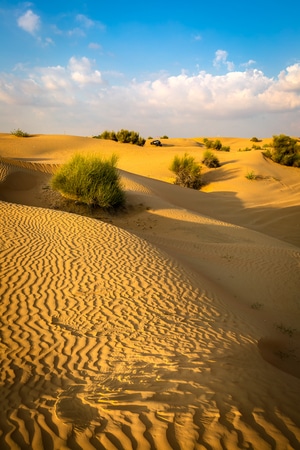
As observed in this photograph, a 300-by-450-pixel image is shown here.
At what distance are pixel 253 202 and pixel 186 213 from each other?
7.02 m

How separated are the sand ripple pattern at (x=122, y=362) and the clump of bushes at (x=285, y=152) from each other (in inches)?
1062

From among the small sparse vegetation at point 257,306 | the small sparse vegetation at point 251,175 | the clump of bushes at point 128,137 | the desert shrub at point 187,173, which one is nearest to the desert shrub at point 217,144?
the clump of bushes at point 128,137

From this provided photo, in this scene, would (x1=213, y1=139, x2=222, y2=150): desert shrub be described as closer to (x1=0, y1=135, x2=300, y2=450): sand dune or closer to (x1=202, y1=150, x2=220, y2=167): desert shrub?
(x1=202, y1=150, x2=220, y2=167): desert shrub

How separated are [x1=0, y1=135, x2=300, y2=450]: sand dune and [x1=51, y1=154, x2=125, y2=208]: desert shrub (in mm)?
3639

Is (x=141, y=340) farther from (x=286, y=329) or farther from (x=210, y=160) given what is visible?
(x=210, y=160)

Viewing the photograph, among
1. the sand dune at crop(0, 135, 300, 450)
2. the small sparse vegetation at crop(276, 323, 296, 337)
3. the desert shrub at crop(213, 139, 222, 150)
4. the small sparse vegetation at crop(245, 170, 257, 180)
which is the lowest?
the small sparse vegetation at crop(276, 323, 296, 337)

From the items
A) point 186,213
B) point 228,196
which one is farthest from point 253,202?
point 186,213

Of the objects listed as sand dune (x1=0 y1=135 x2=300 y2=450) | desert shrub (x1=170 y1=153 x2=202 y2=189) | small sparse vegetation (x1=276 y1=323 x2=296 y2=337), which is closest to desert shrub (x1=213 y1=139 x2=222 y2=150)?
desert shrub (x1=170 y1=153 x2=202 y2=189)

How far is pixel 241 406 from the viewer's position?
2.43 m

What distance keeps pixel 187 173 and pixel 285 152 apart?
13.2 metres

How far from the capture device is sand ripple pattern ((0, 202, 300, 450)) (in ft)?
7.16

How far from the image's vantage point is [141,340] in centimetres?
368

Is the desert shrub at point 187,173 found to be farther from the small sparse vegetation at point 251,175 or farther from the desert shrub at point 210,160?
the small sparse vegetation at point 251,175

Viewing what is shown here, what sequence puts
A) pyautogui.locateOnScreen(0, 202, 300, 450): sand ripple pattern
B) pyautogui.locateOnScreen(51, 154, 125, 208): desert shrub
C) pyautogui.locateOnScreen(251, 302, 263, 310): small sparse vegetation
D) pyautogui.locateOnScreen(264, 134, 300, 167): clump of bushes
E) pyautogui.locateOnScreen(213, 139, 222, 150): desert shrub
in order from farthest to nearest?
pyautogui.locateOnScreen(213, 139, 222, 150): desert shrub < pyautogui.locateOnScreen(264, 134, 300, 167): clump of bushes < pyautogui.locateOnScreen(51, 154, 125, 208): desert shrub < pyautogui.locateOnScreen(251, 302, 263, 310): small sparse vegetation < pyautogui.locateOnScreen(0, 202, 300, 450): sand ripple pattern
